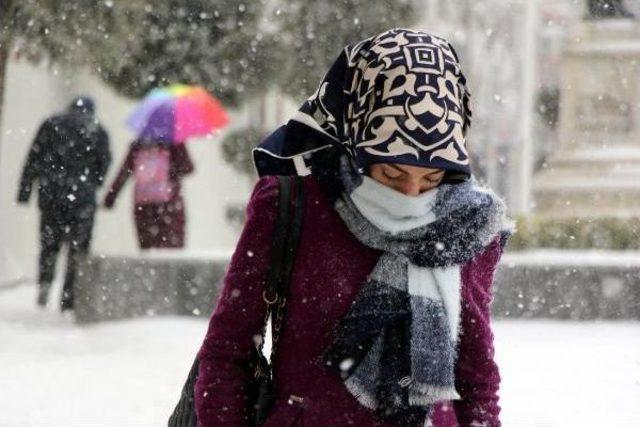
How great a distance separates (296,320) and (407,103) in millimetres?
428

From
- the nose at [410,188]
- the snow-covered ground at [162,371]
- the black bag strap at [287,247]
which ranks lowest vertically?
the snow-covered ground at [162,371]

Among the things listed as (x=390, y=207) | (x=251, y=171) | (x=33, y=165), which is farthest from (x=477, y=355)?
(x=251, y=171)

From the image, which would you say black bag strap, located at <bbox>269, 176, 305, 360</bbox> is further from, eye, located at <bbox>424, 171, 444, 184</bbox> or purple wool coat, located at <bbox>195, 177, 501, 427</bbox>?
eye, located at <bbox>424, 171, 444, 184</bbox>

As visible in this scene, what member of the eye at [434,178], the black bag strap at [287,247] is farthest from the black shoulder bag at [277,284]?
the eye at [434,178]

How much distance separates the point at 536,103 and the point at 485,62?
416 cm

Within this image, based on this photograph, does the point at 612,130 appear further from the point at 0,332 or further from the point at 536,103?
the point at 0,332

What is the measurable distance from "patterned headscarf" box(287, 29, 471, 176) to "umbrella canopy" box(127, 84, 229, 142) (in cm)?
762

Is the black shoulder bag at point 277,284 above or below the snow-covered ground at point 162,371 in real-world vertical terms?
above

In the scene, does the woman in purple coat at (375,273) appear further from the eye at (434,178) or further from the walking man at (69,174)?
the walking man at (69,174)

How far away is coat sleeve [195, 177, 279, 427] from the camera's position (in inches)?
83.7

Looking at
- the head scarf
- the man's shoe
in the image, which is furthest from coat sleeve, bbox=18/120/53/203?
the head scarf

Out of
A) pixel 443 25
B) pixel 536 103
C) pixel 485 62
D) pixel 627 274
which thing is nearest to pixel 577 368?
pixel 627 274

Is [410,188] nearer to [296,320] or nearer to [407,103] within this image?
[407,103]

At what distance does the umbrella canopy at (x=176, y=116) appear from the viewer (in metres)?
9.82
